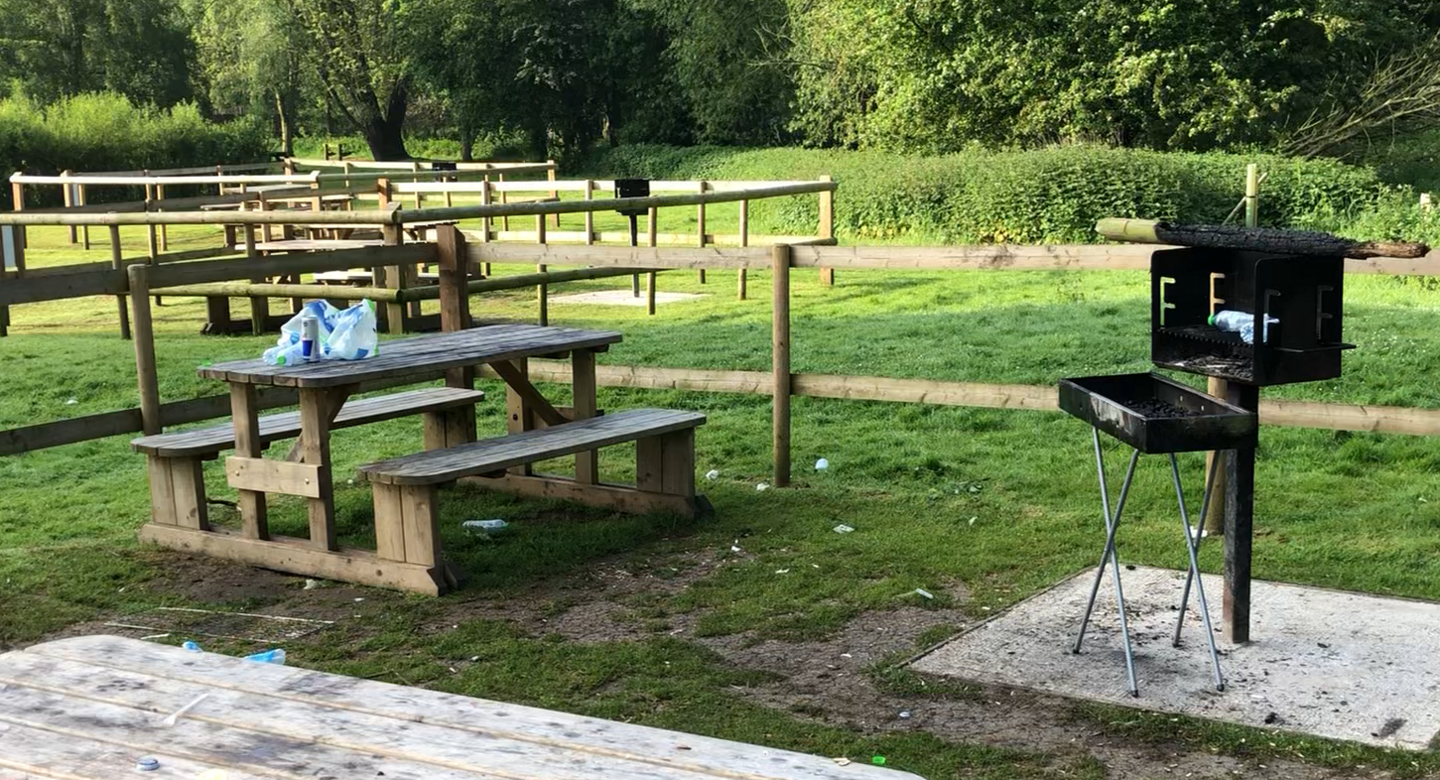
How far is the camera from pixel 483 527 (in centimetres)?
677

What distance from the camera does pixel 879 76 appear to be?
2866cm

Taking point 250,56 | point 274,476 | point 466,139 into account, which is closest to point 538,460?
point 274,476

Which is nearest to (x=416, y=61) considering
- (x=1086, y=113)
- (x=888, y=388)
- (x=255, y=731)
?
(x=1086, y=113)

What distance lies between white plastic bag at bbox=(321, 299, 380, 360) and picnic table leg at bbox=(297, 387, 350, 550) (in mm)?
173

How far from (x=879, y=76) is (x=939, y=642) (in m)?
24.8

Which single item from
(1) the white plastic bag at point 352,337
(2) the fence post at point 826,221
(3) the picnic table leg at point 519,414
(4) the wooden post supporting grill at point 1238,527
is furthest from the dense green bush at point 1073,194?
(4) the wooden post supporting grill at point 1238,527

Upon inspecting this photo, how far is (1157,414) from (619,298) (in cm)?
1155

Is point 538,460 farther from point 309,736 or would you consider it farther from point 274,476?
point 309,736

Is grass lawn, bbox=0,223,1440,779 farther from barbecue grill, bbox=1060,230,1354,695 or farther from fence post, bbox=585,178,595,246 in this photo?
fence post, bbox=585,178,595,246

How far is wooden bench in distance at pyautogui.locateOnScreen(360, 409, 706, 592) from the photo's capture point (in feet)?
18.9

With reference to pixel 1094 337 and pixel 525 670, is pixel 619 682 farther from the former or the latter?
pixel 1094 337

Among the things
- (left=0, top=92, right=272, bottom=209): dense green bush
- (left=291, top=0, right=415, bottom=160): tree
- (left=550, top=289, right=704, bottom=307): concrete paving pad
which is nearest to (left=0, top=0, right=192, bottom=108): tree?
(left=291, top=0, right=415, bottom=160): tree

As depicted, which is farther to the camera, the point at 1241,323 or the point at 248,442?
the point at 248,442

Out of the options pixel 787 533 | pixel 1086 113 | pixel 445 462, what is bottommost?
pixel 787 533
